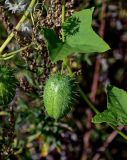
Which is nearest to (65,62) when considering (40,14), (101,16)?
(40,14)

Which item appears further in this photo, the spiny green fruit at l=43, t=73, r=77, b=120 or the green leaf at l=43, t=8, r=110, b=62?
the spiny green fruit at l=43, t=73, r=77, b=120

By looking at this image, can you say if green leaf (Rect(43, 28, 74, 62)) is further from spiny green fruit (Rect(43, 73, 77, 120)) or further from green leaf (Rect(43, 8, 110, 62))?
spiny green fruit (Rect(43, 73, 77, 120))

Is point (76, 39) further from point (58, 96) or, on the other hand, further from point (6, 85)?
point (6, 85)

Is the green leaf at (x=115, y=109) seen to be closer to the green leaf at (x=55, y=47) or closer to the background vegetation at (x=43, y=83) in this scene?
the background vegetation at (x=43, y=83)

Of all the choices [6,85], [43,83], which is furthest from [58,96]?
[43,83]

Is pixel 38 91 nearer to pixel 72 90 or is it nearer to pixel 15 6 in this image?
pixel 15 6

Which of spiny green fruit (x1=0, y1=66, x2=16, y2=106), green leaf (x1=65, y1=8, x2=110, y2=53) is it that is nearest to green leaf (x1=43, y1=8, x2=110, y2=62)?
green leaf (x1=65, y1=8, x2=110, y2=53)

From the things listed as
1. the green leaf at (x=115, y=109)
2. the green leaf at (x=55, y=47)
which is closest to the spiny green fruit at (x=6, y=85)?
the green leaf at (x=55, y=47)
